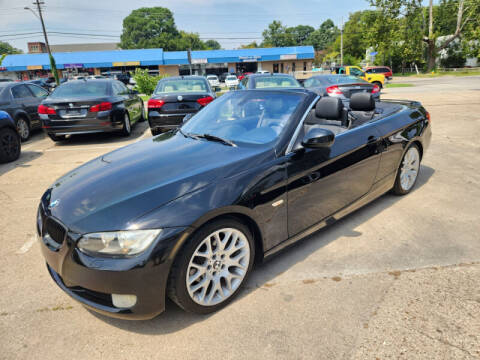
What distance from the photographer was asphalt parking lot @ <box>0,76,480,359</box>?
6.93 ft

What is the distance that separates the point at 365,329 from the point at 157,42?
93157 millimetres

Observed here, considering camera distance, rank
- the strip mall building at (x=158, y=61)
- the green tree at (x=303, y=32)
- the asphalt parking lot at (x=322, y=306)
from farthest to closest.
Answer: the green tree at (x=303, y=32)
the strip mall building at (x=158, y=61)
the asphalt parking lot at (x=322, y=306)

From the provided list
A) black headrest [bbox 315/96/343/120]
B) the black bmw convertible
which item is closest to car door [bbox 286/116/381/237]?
the black bmw convertible

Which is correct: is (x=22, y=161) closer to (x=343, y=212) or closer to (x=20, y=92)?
(x=20, y=92)

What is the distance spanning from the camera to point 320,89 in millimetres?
11703

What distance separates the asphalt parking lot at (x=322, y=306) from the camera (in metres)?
2.11

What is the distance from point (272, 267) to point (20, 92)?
921 centimetres

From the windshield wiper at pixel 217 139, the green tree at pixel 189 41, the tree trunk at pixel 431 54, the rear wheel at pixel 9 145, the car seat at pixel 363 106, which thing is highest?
the green tree at pixel 189 41

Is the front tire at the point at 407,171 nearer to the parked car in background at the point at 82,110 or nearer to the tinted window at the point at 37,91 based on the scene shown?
the parked car in background at the point at 82,110

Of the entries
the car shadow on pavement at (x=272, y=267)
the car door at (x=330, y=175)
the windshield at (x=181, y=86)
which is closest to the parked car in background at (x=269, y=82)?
the windshield at (x=181, y=86)

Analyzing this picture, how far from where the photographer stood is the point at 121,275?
199cm

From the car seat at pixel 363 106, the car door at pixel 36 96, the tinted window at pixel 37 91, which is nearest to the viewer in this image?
the car seat at pixel 363 106

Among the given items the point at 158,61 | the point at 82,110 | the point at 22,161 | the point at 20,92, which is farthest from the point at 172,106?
the point at 158,61

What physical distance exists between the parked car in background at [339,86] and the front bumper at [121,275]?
33.0 feet
